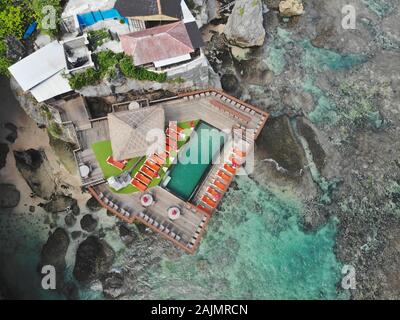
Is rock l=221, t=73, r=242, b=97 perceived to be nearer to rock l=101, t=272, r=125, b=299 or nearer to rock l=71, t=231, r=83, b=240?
rock l=71, t=231, r=83, b=240

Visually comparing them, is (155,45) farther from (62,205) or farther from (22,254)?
(22,254)

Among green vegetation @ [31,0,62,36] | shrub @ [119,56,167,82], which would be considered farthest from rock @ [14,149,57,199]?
shrub @ [119,56,167,82]

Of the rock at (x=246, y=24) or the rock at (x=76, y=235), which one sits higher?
the rock at (x=246, y=24)

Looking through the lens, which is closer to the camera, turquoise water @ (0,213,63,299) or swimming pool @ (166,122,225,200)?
turquoise water @ (0,213,63,299)

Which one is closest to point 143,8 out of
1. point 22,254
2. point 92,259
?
point 92,259

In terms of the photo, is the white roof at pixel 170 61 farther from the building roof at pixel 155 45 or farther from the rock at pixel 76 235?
the rock at pixel 76 235

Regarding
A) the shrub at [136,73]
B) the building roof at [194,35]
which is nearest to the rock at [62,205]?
the shrub at [136,73]

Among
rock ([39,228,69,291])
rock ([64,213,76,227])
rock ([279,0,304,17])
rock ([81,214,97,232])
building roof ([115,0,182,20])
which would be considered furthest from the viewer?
rock ([279,0,304,17])
